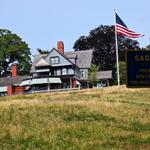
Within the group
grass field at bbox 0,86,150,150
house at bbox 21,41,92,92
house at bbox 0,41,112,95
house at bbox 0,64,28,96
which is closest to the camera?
grass field at bbox 0,86,150,150

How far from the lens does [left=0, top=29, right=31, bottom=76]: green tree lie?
124 meters

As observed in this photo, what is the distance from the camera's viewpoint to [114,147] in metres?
19.8

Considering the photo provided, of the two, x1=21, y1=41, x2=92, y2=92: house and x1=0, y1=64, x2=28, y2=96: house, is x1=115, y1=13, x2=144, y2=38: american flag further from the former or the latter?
x1=0, y1=64, x2=28, y2=96: house

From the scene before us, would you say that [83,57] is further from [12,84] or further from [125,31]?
[125,31]

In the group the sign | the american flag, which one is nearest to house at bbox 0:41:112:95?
the american flag

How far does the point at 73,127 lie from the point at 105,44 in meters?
93.9

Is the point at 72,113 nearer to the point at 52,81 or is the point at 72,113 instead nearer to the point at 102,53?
the point at 52,81

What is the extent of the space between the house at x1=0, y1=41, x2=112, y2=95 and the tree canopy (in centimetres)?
707

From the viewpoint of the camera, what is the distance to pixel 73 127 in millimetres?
25031

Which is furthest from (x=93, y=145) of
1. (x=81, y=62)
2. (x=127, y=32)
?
(x=81, y=62)

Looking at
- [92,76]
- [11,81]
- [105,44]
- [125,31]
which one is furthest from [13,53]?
[125,31]

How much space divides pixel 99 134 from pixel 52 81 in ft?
238

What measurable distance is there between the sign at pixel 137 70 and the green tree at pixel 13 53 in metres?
109

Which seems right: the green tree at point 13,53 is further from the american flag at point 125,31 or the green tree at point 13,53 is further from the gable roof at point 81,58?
the american flag at point 125,31
